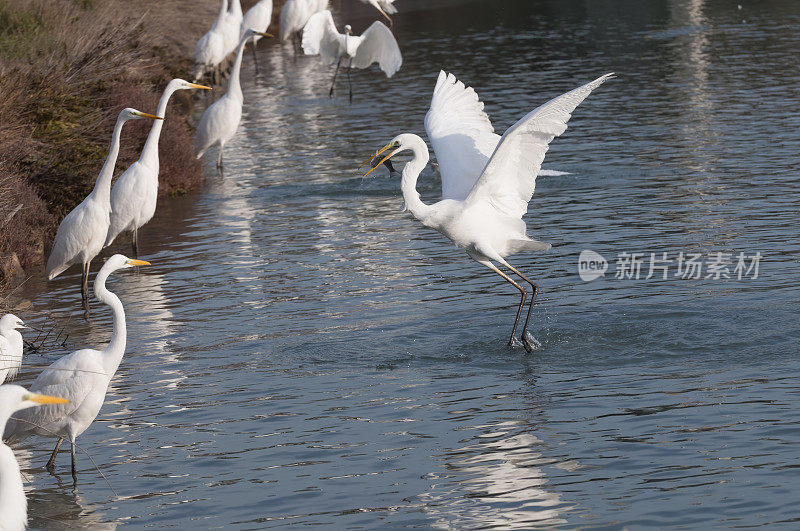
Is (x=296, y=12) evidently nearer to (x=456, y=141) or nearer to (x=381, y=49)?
(x=381, y=49)

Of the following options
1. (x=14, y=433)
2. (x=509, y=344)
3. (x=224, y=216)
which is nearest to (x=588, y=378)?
(x=509, y=344)

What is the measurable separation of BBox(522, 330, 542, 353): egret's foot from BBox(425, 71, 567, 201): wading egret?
1589mm

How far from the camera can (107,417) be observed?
9344mm

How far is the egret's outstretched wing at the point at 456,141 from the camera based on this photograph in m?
11.1

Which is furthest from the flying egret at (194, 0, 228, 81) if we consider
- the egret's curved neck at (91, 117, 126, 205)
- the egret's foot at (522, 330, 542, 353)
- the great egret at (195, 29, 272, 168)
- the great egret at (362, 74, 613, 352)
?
the egret's foot at (522, 330, 542, 353)

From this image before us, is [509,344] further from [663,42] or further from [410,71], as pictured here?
[663,42]

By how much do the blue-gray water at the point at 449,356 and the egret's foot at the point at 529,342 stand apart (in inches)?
4.0

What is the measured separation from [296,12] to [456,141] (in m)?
23.5

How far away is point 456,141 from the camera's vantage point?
11102 mm

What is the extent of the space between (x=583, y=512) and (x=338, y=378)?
136 inches

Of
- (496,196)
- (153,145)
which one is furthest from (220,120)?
(496,196)

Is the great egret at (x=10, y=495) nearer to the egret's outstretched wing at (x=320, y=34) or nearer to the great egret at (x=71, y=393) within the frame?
the great egret at (x=71, y=393)

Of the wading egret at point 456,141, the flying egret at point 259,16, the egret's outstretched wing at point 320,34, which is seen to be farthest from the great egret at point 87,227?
the flying egret at point 259,16

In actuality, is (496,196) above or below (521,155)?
below
